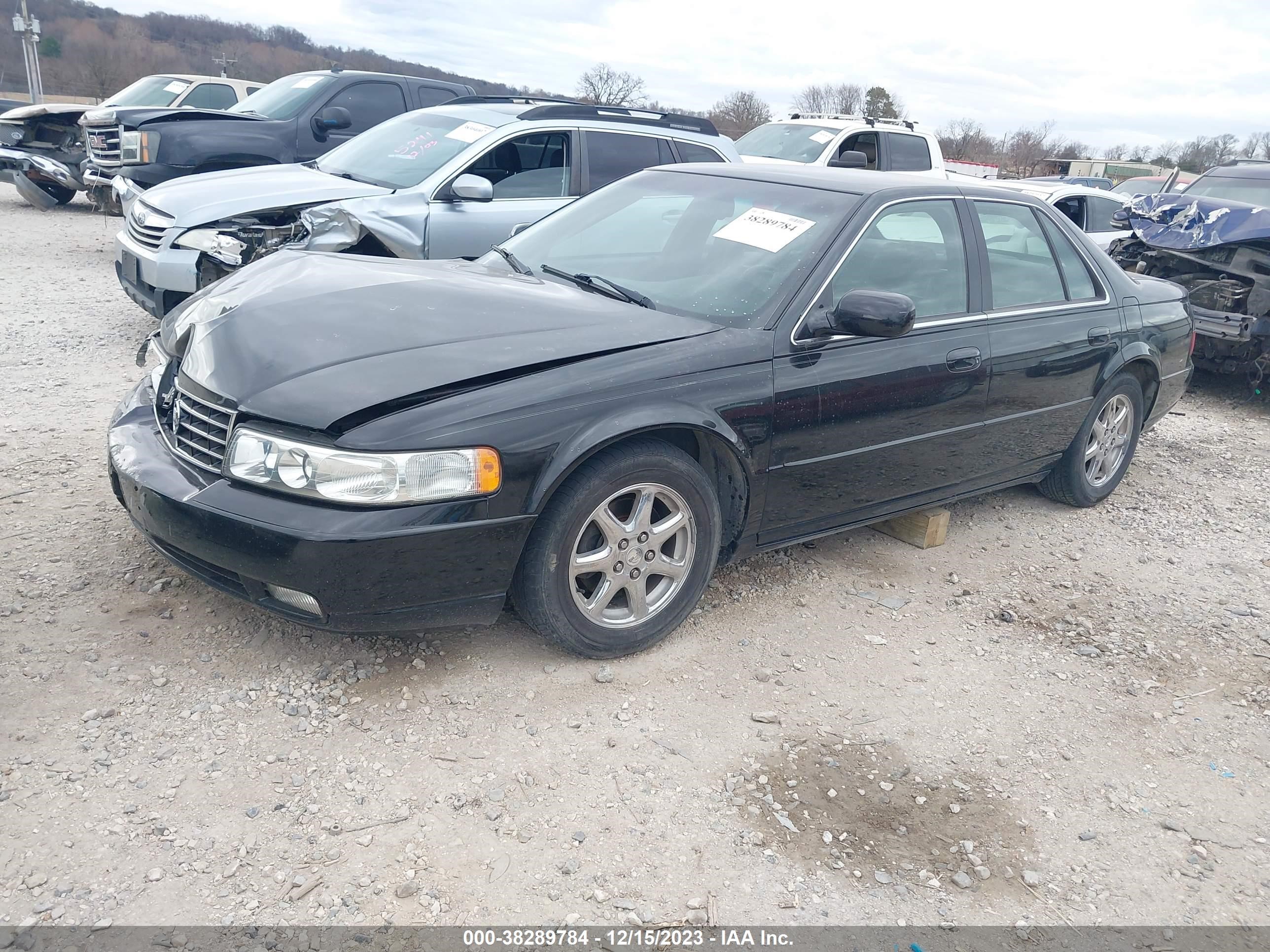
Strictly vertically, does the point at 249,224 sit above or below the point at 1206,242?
below

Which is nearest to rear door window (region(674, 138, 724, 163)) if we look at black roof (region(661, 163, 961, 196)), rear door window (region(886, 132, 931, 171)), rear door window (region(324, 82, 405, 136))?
black roof (region(661, 163, 961, 196))

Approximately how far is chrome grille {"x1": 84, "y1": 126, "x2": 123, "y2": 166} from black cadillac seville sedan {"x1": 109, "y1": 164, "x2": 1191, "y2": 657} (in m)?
7.10

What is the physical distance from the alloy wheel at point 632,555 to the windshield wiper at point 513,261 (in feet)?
4.06

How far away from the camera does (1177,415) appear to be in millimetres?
7512

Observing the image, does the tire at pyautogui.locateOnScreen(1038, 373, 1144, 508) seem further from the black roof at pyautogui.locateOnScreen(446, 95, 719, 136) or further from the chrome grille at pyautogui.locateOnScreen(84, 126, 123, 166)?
the chrome grille at pyautogui.locateOnScreen(84, 126, 123, 166)

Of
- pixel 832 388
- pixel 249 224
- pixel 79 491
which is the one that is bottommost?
pixel 79 491

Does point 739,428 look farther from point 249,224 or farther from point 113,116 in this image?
point 113,116

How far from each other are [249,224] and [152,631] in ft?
13.4

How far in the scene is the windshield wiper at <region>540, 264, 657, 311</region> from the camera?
11.7 feet

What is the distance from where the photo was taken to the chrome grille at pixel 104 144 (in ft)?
31.8

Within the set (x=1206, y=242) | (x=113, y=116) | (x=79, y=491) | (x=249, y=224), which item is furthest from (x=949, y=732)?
(x=113, y=116)

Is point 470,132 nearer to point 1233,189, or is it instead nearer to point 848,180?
point 848,180

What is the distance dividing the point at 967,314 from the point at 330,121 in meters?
7.35

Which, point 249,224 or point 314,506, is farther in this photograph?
point 249,224
